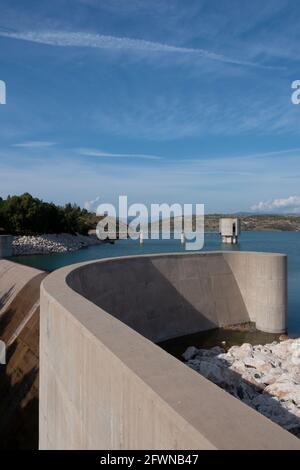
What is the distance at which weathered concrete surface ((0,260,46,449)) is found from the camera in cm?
817

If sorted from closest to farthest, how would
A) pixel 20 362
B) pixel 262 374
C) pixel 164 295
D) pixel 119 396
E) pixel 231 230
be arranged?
1. pixel 119 396
2. pixel 20 362
3. pixel 262 374
4. pixel 164 295
5. pixel 231 230

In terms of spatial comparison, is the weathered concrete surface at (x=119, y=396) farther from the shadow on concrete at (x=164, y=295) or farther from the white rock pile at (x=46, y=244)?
the white rock pile at (x=46, y=244)

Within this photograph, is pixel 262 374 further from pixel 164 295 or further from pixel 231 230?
pixel 231 230

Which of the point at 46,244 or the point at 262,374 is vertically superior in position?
the point at 46,244

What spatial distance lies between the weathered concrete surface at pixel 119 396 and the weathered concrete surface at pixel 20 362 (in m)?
1.63

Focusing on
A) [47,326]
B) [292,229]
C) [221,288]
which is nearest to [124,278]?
[221,288]

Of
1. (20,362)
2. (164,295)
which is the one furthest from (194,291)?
(20,362)

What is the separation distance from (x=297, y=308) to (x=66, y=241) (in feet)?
137

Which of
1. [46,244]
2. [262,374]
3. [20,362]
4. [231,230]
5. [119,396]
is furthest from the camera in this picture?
[231,230]

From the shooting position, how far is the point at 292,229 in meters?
154

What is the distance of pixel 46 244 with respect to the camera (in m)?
49.8

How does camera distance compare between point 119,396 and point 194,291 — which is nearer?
point 119,396

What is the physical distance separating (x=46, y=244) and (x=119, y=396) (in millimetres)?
48021
